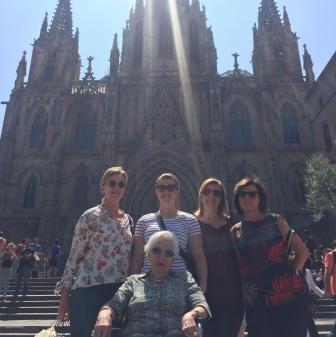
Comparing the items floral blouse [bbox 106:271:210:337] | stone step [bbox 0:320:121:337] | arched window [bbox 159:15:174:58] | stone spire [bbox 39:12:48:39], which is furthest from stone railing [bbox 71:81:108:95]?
floral blouse [bbox 106:271:210:337]

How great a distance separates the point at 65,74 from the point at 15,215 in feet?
45.5

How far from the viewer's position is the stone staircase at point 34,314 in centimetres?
862

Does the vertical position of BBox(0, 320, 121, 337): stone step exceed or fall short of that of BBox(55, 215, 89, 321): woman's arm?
it falls short

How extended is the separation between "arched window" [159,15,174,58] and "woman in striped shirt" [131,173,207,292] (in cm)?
3003

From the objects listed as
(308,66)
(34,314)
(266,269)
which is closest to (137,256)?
(266,269)

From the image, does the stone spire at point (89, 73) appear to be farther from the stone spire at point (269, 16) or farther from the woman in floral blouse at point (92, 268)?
the woman in floral blouse at point (92, 268)

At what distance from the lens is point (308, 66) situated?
30078 millimetres

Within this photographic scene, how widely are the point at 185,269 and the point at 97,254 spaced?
3.29 ft

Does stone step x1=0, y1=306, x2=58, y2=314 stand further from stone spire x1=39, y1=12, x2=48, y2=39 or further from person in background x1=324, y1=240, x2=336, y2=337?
stone spire x1=39, y1=12, x2=48, y2=39

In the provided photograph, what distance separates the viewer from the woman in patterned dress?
3.34 m

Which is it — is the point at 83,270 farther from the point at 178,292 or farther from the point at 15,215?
the point at 15,215

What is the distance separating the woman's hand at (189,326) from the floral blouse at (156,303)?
0.21 m

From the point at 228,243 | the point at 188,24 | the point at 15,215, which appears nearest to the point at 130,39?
the point at 188,24

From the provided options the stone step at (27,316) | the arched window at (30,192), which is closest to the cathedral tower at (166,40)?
the arched window at (30,192)
